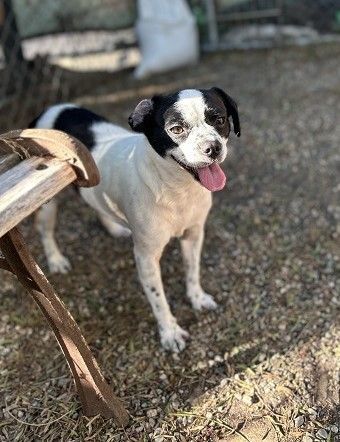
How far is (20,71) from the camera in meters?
5.19

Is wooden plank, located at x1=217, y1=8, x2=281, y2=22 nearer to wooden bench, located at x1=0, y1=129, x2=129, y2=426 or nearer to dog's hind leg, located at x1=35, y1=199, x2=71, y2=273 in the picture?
dog's hind leg, located at x1=35, y1=199, x2=71, y2=273

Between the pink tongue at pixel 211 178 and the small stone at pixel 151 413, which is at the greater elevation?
the pink tongue at pixel 211 178

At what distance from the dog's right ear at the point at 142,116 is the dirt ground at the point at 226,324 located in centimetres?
116

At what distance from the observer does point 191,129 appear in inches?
87.7

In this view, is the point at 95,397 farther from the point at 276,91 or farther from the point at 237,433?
the point at 276,91

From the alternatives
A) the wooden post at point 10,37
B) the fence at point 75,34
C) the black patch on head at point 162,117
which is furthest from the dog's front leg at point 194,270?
the wooden post at point 10,37

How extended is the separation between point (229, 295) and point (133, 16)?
395 cm

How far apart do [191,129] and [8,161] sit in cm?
73

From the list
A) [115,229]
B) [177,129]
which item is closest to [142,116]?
[177,129]

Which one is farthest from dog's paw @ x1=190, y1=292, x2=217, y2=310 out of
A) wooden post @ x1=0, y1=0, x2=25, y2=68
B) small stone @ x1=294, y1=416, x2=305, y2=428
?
wooden post @ x1=0, y1=0, x2=25, y2=68

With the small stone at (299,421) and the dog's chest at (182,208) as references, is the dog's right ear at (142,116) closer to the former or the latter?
the dog's chest at (182,208)

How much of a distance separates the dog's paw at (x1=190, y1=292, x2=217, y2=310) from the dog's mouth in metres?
0.92

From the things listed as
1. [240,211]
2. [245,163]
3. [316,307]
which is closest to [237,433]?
[316,307]

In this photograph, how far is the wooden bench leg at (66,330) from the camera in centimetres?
192
